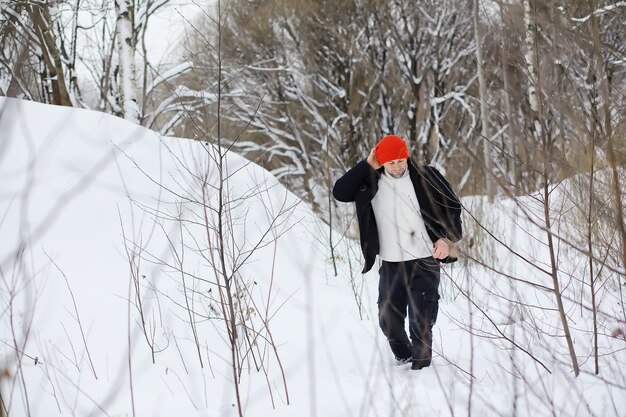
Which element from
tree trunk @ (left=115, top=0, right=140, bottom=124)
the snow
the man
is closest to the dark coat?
the man

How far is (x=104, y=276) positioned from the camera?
13.7ft

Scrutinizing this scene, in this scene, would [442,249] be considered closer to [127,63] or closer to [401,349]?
[401,349]

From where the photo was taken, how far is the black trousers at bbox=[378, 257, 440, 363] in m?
3.41

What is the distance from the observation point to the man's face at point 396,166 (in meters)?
3.46

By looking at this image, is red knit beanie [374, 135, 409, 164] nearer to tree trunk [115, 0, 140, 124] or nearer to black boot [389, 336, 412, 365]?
black boot [389, 336, 412, 365]

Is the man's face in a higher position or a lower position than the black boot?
higher

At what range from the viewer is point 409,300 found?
339 cm

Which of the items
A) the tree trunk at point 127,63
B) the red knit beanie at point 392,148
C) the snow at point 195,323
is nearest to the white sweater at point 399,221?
the red knit beanie at point 392,148

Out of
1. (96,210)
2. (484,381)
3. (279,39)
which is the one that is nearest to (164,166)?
(96,210)

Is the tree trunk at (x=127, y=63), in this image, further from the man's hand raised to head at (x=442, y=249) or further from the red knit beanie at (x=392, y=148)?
the man's hand raised to head at (x=442, y=249)

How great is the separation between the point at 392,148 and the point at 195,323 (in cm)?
172

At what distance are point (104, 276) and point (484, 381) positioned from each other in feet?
8.73

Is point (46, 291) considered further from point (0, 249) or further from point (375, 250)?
point (375, 250)

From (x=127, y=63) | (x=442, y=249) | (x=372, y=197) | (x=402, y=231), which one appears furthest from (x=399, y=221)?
(x=127, y=63)
